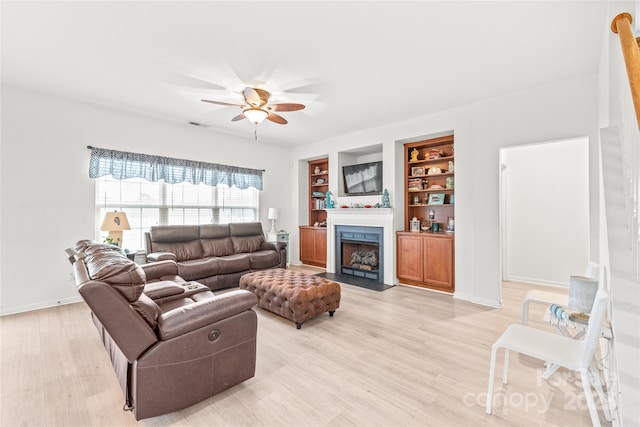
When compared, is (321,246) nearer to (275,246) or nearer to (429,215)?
(275,246)

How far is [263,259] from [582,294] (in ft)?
13.3

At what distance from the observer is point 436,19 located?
2.19 meters

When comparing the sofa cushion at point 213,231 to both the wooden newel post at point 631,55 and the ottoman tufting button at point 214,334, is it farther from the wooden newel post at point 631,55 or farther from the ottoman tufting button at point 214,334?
the wooden newel post at point 631,55

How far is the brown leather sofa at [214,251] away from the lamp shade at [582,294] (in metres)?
4.00

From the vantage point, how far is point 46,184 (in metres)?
3.67

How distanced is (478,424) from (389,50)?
2.96 m

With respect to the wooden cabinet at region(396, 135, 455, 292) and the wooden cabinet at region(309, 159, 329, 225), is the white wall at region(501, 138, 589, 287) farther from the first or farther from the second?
the wooden cabinet at region(309, 159, 329, 225)

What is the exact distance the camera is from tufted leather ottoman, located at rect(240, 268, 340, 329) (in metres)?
2.98

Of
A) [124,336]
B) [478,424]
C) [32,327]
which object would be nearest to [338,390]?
[478,424]

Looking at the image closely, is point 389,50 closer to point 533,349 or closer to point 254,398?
point 533,349

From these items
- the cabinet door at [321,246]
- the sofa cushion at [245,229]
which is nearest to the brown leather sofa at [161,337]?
the sofa cushion at [245,229]

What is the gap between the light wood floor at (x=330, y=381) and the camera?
1714 millimetres

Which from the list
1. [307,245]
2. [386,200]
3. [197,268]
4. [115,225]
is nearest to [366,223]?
[386,200]

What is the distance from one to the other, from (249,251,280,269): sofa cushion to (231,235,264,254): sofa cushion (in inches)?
7.5
